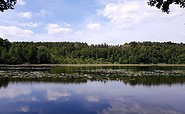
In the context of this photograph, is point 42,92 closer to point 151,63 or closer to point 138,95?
point 138,95

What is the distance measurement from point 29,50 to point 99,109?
92341 mm

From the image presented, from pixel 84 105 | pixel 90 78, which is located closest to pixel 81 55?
pixel 90 78

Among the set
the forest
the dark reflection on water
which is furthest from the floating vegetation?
the forest

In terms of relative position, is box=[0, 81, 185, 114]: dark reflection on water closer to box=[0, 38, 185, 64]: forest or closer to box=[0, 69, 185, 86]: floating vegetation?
box=[0, 69, 185, 86]: floating vegetation

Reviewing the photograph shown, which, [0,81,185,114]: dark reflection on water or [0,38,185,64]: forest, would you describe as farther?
[0,38,185,64]: forest

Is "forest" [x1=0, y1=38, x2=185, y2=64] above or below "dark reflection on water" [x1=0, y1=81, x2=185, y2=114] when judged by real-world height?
above

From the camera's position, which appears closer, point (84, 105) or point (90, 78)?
point (84, 105)

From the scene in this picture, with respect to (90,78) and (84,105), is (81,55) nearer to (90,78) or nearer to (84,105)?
(90,78)

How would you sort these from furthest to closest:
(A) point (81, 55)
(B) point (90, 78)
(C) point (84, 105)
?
1. (A) point (81, 55)
2. (B) point (90, 78)
3. (C) point (84, 105)

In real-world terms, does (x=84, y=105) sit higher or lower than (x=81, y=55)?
lower

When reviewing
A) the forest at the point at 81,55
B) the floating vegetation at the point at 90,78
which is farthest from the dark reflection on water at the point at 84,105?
the forest at the point at 81,55

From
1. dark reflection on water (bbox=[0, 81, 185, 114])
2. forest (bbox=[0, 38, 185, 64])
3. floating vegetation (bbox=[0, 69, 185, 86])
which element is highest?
forest (bbox=[0, 38, 185, 64])

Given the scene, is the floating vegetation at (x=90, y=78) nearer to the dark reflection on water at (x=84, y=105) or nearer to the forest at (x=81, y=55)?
the dark reflection on water at (x=84, y=105)

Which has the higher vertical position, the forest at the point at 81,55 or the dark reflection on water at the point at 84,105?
the forest at the point at 81,55
